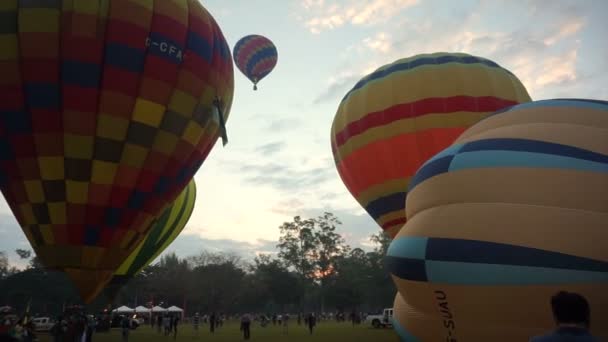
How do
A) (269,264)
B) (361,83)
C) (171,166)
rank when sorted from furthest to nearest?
1. (269,264)
2. (361,83)
3. (171,166)

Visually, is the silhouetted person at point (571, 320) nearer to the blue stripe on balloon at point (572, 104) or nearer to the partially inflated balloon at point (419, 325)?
the partially inflated balloon at point (419, 325)

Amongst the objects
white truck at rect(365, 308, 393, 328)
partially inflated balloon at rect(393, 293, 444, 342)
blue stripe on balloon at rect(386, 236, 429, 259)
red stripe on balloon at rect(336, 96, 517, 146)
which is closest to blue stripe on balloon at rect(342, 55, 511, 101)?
red stripe on balloon at rect(336, 96, 517, 146)

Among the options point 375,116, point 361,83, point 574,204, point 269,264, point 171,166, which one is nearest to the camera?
point 574,204

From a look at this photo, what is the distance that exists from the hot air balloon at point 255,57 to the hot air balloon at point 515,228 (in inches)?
737

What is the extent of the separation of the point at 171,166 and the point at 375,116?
6011 mm

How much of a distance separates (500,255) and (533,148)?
1.51 m

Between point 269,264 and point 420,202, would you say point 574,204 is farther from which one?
point 269,264

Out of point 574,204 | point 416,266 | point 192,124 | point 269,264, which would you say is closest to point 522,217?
point 574,204

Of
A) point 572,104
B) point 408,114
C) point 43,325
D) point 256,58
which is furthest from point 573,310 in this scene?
point 43,325

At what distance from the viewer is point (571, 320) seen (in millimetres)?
2326

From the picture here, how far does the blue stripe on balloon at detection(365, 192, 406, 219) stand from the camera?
1304cm

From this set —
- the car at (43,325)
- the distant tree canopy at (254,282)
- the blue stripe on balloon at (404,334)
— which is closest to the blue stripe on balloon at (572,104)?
the blue stripe on balloon at (404,334)

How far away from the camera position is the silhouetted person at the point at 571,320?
2.29 meters

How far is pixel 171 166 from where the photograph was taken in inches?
428
